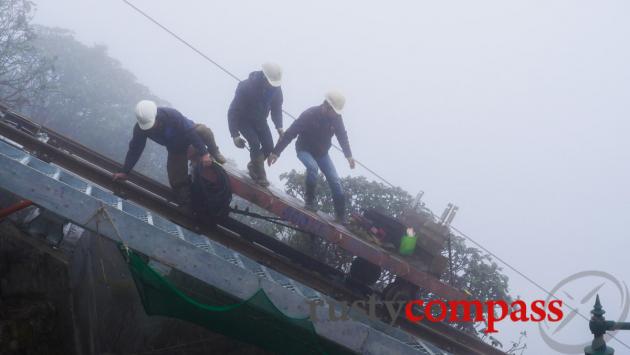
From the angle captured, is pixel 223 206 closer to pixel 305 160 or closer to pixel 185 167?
pixel 185 167

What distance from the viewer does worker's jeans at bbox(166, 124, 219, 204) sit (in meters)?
5.95

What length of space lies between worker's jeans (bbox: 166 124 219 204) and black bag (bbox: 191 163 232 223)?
0.87 ft

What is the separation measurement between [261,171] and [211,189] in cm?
98

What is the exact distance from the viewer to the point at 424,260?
679 cm

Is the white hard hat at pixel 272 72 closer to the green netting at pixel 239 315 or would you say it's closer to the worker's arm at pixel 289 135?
the worker's arm at pixel 289 135

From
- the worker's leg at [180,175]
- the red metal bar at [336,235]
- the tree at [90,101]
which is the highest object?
the red metal bar at [336,235]

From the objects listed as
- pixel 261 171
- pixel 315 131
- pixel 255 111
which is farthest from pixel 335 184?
pixel 255 111

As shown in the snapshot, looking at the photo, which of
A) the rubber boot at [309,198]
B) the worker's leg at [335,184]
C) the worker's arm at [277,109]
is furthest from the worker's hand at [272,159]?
the worker's leg at [335,184]

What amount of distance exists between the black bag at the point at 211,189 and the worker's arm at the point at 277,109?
148 centimetres

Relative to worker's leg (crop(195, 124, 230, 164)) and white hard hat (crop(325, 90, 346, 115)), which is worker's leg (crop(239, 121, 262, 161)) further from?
white hard hat (crop(325, 90, 346, 115))

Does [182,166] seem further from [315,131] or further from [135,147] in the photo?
[315,131]

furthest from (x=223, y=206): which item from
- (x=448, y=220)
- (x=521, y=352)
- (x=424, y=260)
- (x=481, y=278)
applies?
(x=481, y=278)

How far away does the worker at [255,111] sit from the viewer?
633 cm

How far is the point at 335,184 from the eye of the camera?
6.89 m
